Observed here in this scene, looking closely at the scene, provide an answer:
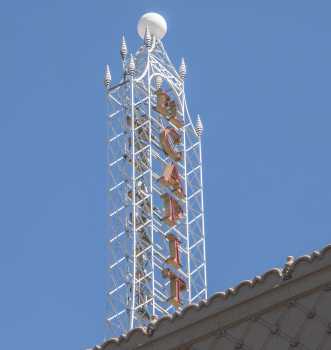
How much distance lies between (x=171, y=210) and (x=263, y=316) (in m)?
52.0

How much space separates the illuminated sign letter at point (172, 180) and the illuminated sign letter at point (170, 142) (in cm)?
88

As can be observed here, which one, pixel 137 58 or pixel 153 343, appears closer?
pixel 153 343

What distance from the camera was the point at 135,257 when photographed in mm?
75812

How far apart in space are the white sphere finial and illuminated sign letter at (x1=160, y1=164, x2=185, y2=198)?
431 inches

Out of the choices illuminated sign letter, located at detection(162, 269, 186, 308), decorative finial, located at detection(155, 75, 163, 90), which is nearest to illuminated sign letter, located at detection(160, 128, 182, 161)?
decorative finial, located at detection(155, 75, 163, 90)

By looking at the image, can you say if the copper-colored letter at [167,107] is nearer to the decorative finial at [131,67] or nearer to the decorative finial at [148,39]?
the decorative finial at [131,67]

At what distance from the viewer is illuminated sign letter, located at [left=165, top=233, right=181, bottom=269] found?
7894 centimetres

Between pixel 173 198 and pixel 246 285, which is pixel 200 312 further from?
pixel 173 198

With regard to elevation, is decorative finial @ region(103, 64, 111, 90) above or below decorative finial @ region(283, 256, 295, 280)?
above

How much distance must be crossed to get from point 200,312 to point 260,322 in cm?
122

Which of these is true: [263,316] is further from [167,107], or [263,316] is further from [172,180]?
[167,107]

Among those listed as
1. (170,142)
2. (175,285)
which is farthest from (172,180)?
(175,285)

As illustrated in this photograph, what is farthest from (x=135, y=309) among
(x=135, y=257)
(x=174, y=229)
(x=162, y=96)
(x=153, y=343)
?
(x=153, y=343)

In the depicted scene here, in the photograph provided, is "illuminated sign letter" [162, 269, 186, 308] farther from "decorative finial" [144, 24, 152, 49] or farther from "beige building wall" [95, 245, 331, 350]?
"beige building wall" [95, 245, 331, 350]
